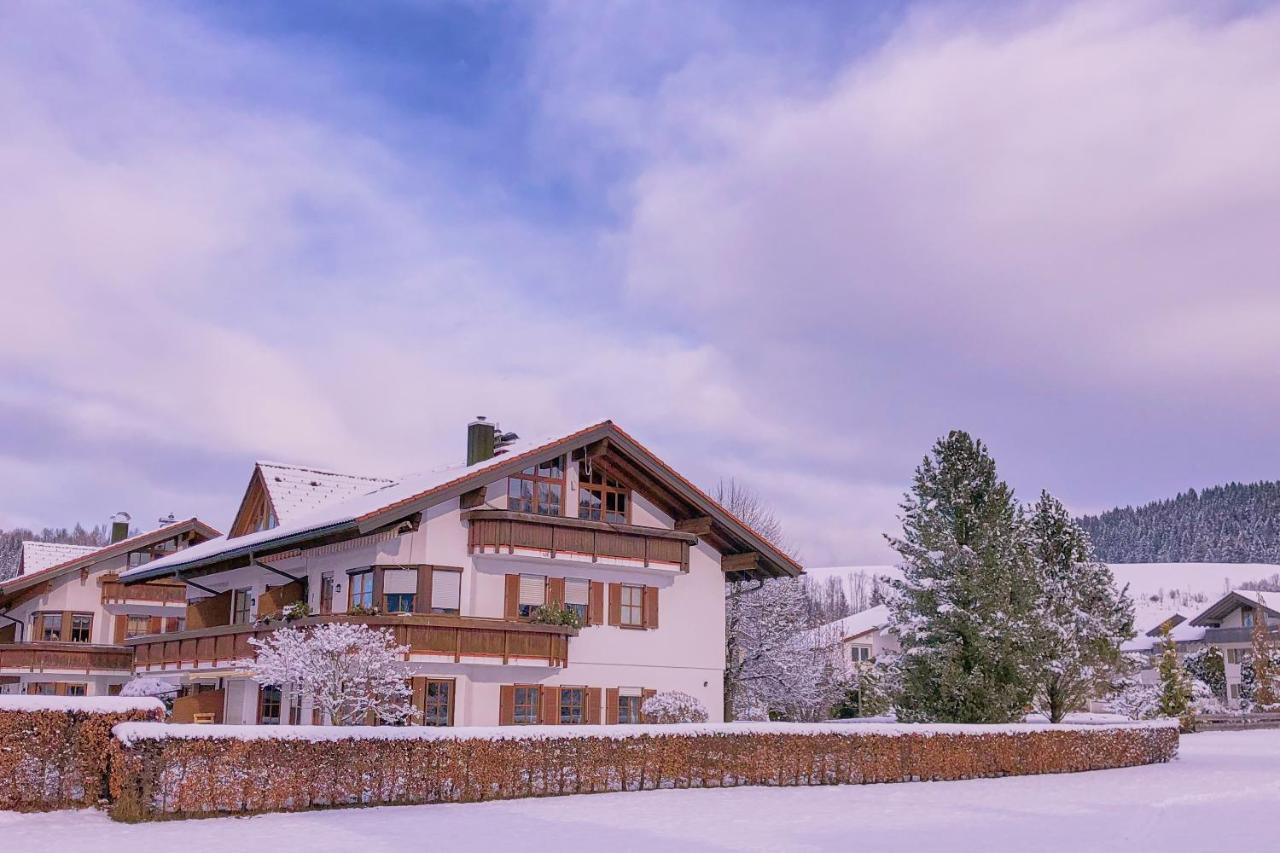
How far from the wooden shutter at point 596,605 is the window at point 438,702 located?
463 cm

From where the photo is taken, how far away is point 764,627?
49125 mm

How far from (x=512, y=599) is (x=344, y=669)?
6.60 m

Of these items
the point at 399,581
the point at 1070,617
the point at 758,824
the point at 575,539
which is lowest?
the point at 758,824

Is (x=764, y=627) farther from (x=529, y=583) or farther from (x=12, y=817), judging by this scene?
(x=12, y=817)

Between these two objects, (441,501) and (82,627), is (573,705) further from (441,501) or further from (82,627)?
(82,627)

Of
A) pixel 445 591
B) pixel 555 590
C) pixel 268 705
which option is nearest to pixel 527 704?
pixel 555 590

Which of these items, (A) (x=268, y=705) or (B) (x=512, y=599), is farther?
(A) (x=268, y=705)

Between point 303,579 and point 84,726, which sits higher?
point 303,579

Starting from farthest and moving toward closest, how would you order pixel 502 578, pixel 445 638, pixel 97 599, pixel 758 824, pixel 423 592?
pixel 97 599 → pixel 502 578 → pixel 423 592 → pixel 445 638 → pixel 758 824

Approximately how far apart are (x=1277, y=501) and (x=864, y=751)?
627 ft

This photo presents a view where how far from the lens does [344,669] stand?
86.1 ft

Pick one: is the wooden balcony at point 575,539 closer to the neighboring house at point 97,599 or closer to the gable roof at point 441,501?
the gable roof at point 441,501

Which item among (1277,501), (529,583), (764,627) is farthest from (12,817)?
(1277,501)

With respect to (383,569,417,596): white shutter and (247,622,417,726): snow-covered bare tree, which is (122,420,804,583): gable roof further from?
(247,622,417,726): snow-covered bare tree
